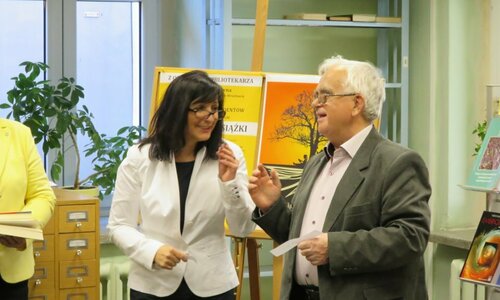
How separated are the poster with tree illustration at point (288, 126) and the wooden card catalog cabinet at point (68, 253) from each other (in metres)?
0.92

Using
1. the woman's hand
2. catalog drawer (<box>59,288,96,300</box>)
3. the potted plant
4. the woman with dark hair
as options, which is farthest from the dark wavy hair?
the potted plant

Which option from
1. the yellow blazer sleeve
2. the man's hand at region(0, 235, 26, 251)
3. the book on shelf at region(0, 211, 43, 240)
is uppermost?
the yellow blazer sleeve

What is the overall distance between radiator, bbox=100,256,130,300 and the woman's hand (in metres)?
2.30

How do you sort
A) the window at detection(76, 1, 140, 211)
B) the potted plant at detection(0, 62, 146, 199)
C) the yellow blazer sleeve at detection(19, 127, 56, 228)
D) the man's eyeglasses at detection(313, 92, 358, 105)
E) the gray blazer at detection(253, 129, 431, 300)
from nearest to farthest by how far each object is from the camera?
the gray blazer at detection(253, 129, 431, 300), the man's eyeglasses at detection(313, 92, 358, 105), the yellow blazer sleeve at detection(19, 127, 56, 228), the potted plant at detection(0, 62, 146, 199), the window at detection(76, 1, 140, 211)

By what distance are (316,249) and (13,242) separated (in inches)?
50.2

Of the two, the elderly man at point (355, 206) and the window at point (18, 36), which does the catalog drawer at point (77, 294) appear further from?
Result: the elderly man at point (355, 206)

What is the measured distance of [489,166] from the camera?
10.1 ft

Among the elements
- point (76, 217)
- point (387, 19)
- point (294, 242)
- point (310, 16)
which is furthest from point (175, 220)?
point (387, 19)

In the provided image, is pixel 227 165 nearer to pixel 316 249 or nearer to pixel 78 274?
pixel 316 249

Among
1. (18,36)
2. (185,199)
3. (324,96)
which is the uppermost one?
(18,36)

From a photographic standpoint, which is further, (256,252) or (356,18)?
(356,18)

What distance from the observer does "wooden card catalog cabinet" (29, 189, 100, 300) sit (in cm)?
399

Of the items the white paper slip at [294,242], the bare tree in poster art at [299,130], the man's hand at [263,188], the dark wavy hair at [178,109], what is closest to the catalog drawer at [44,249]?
the bare tree in poster art at [299,130]

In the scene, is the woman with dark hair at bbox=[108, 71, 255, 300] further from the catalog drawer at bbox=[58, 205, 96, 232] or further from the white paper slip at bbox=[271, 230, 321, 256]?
the catalog drawer at bbox=[58, 205, 96, 232]
